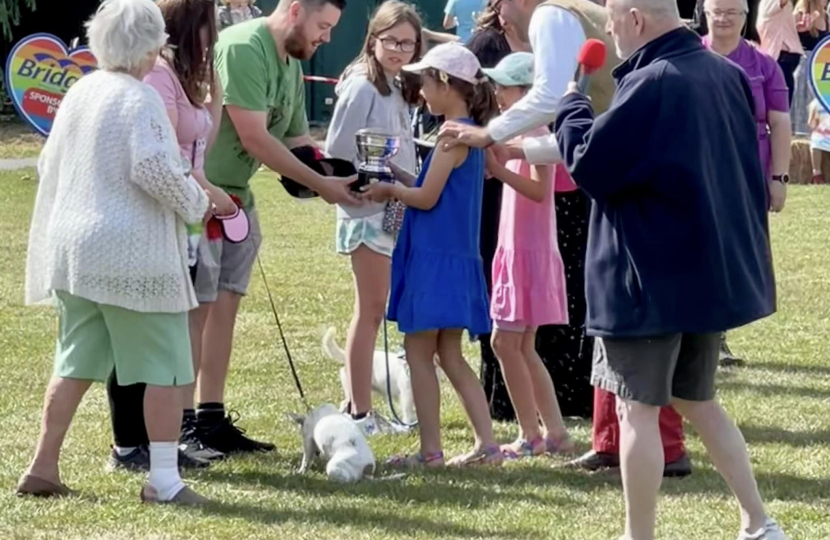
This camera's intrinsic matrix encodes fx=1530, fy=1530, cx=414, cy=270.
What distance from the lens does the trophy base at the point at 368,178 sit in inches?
231

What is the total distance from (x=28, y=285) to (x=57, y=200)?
1.12 feet

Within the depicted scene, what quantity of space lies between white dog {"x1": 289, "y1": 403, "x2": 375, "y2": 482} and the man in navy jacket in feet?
4.33

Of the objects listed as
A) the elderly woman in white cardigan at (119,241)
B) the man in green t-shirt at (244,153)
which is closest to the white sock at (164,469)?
the elderly woman in white cardigan at (119,241)

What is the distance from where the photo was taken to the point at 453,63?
5.68 meters

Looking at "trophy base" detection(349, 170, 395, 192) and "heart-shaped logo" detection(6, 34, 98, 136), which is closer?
"trophy base" detection(349, 170, 395, 192)

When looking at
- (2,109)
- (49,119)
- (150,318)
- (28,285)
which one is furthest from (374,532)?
(2,109)

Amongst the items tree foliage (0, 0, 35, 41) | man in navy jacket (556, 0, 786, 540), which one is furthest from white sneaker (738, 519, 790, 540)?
→ tree foliage (0, 0, 35, 41)

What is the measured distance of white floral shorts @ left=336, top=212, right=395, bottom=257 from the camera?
6.17 meters

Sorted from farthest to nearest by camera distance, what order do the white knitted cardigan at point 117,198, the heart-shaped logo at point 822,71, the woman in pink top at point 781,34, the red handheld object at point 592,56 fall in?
the heart-shaped logo at point 822,71 < the woman in pink top at point 781,34 < the white knitted cardigan at point 117,198 < the red handheld object at point 592,56

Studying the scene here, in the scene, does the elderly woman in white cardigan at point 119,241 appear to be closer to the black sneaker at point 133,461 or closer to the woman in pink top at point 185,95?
the woman in pink top at point 185,95

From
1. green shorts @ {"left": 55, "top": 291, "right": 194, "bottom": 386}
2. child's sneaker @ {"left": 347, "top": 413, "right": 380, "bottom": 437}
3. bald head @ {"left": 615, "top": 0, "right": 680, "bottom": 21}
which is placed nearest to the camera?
bald head @ {"left": 615, "top": 0, "right": 680, "bottom": 21}

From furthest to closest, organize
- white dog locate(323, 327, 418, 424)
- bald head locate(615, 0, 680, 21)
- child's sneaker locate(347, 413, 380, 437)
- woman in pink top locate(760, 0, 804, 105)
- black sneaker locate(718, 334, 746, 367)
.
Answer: woman in pink top locate(760, 0, 804, 105) → black sneaker locate(718, 334, 746, 367) → white dog locate(323, 327, 418, 424) → child's sneaker locate(347, 413, 380, 437) → bald head locate(615, 0, 680, 21)

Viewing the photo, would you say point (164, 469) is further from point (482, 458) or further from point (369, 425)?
point (369, 425)

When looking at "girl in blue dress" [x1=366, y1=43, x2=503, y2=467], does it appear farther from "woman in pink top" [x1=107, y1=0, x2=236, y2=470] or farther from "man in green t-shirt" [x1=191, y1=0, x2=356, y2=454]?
"woman in pink top" [x1=107, y1=0, x2=236, y2=470]
